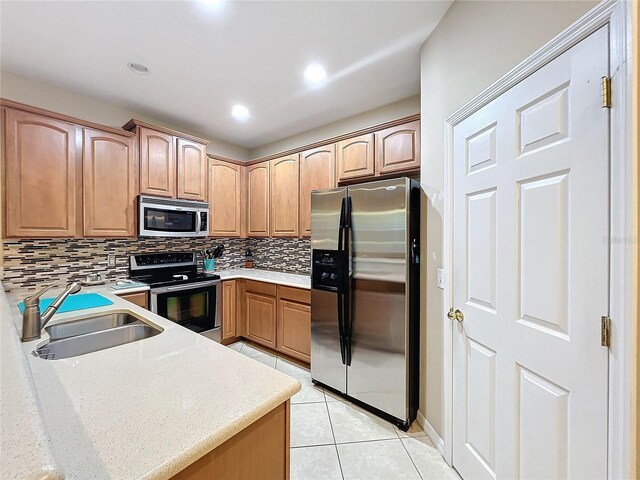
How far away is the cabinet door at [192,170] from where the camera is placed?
3047 mm

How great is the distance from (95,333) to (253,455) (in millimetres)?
1168

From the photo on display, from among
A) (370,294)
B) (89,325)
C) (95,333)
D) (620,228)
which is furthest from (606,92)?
(89,325)

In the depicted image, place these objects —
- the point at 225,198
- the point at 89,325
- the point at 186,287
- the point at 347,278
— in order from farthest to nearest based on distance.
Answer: the point at 225,198 < the point at 186,287 < the point at 347,278 < the point at 89,325

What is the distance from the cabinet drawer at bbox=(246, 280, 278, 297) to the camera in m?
3.06

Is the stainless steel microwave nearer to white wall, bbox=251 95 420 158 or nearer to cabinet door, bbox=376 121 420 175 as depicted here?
white wall, bbox=251 95 420 158

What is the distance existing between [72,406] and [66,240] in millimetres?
2570

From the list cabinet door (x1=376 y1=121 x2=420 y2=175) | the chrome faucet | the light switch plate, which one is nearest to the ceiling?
cabinet door (x1=376 y1=121 x2=420 y2=175)

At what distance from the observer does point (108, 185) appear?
2562mm

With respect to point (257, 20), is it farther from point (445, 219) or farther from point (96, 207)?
point (96, 207)

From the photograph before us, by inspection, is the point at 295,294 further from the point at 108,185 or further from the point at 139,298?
the point at 108,185

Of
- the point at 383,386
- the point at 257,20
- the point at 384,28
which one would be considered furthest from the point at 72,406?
the point at 384,28

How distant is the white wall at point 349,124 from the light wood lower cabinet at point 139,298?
7.95 ft

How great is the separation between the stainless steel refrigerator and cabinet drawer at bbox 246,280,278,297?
75cm

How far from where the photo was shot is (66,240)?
8.50ft
